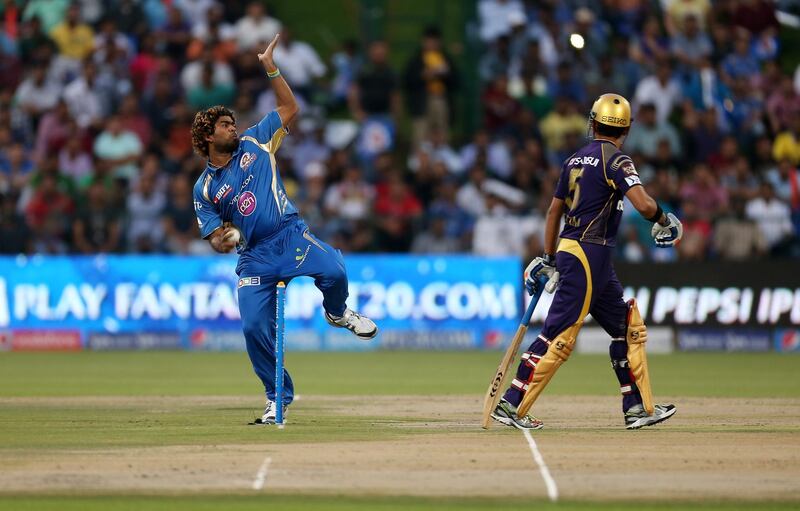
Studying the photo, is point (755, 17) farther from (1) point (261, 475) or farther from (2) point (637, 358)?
(1) point (261, 475)

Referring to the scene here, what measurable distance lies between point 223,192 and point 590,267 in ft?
10.1

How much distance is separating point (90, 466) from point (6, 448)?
49.4 inches

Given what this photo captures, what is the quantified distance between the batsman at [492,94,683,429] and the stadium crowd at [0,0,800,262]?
11.3 m

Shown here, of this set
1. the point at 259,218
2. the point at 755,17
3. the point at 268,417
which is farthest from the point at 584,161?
the point at 755,17

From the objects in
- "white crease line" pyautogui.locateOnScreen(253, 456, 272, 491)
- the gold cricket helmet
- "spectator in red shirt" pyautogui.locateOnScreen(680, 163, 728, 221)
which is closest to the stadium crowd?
"spectator in red shirt" pyautogui.locateOnScreen(680, 163, 728, 221)

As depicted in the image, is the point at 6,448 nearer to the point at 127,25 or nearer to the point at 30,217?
the point at 30,217

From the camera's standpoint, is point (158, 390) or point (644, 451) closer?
point (644, 451)

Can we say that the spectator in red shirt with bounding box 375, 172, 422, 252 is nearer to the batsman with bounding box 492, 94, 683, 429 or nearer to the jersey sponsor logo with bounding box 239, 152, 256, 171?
the jersey sponsor logo with bounding box 239, 152, 256, 171

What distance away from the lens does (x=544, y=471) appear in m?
8.98

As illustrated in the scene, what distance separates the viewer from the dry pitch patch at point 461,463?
8.43 meters

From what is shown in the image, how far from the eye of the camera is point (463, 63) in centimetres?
2730

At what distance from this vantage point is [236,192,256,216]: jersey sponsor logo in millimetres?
11766

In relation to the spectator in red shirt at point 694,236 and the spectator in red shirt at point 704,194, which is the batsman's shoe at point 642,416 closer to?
the spectator in red shirt at point 694,236

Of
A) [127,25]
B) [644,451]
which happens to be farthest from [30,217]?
[644,451]
